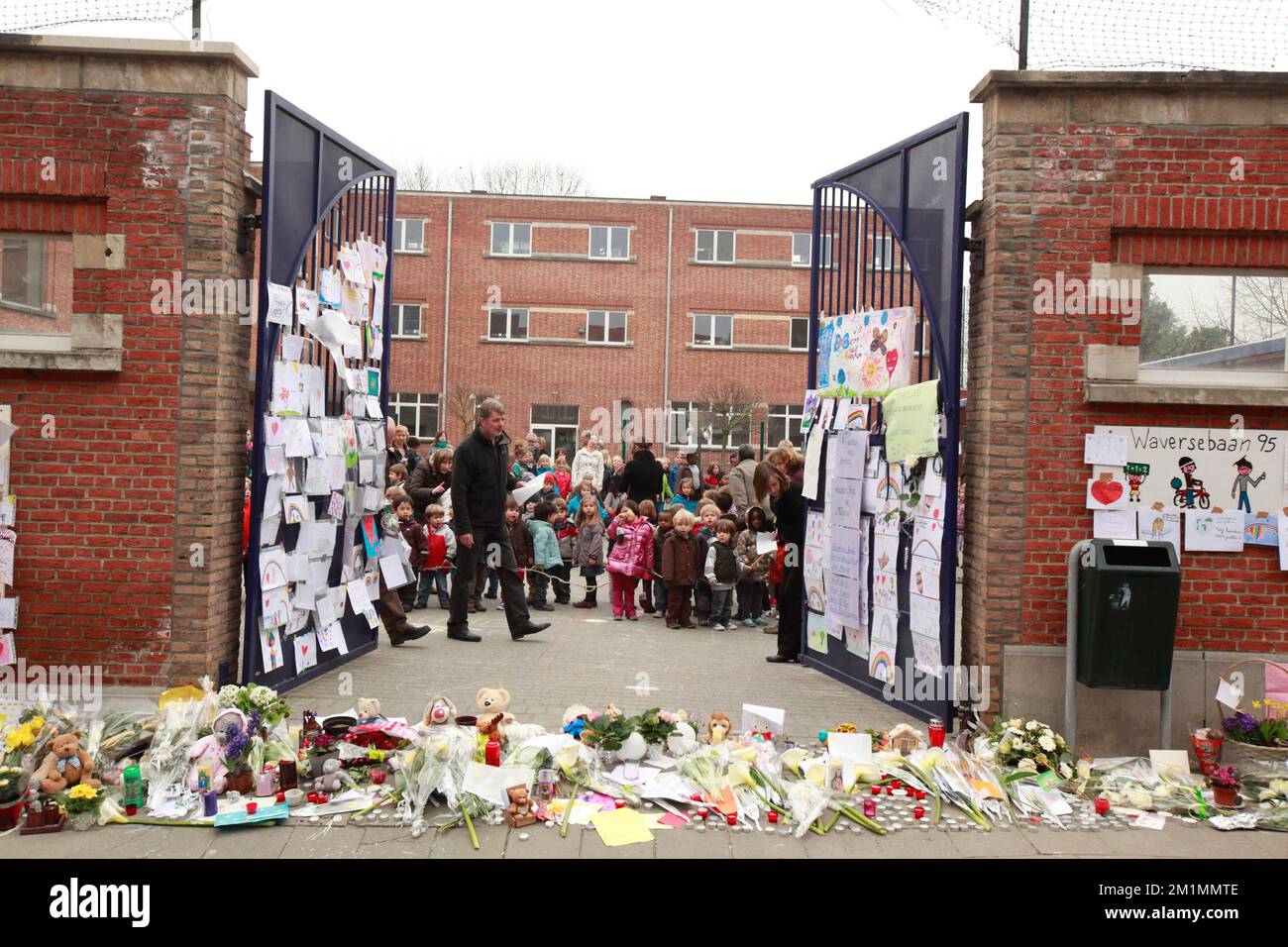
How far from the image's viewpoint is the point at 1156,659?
645 cm

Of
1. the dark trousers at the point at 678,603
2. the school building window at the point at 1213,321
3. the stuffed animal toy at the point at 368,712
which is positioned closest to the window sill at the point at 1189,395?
the school building window at the point at 1213,321

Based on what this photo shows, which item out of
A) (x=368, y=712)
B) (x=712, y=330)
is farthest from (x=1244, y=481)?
(x=712, y=330)

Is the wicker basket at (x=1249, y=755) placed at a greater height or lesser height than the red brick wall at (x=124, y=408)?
lesser

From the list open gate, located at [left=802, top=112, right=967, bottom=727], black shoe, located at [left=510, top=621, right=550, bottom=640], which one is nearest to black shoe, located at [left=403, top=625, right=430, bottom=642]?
black shoe, located at [left=510, top=621, right=550, bottom=640]

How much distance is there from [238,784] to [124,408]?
2.78m

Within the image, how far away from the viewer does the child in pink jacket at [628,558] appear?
11891 millimetres

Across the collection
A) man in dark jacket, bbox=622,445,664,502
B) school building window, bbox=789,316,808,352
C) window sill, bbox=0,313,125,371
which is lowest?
man in dark jacket, bbox=622,445,664,502

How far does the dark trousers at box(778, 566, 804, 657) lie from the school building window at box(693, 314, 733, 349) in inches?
1030

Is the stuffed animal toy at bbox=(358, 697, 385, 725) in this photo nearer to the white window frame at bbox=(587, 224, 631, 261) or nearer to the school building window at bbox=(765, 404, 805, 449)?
the school building window at bbox=(765, 404, 805, 449)

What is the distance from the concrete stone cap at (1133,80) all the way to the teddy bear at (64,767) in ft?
22.1

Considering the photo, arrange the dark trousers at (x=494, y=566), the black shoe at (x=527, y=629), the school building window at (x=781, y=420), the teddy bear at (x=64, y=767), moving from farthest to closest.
Result: the school building window at (x=781, y=420)
the black shoe at (x=527, y=629)
the dark trousers at (x=494, y=566)
the teddy bear at (x=64, y=767)

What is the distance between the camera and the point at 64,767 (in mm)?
5660

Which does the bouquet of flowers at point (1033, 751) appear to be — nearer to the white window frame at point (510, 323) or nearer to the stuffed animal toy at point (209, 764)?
the stuffed animal toy at point (209, 764)

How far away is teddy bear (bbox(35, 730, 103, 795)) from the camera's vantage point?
5527mm
